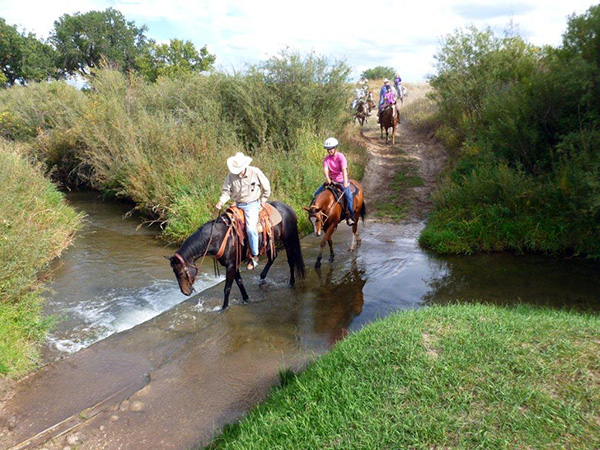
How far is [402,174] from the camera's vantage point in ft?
50.1

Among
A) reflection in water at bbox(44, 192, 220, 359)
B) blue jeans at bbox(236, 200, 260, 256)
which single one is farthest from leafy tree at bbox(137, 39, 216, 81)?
blue jeans at bbox(236, 200, 260, 256)

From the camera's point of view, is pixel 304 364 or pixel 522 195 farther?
pixel 522 195

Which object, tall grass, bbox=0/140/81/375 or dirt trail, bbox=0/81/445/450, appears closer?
dirt trail, bbox=0/81/445/450

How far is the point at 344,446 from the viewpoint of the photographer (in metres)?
2.98

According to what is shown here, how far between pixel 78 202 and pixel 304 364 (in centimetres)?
1316

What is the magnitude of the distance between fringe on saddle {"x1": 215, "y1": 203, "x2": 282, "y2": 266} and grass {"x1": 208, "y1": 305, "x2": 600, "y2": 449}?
2.95 meters

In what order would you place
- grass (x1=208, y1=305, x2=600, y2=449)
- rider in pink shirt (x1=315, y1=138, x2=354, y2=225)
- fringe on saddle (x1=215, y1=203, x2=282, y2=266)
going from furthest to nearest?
rider in pink shirt (x1=315, y1=138, x2=354, y2=225), fringe on saddle (x1=215, y1=203, x2=282, y2=266), grass (x1=208, y1=305, x2=600, y2=449)

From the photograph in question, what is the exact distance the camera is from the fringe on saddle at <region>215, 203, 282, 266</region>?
22.0 feet

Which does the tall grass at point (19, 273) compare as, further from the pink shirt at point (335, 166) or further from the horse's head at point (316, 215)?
the pink shirt at point (335, 166)

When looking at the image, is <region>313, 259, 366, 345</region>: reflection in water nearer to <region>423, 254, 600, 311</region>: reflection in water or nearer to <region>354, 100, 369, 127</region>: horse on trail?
<region>423, 254, 600, 311</region>: reflection in water

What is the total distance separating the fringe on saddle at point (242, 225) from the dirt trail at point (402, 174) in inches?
217

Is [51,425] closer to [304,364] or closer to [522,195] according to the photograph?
[304,364]

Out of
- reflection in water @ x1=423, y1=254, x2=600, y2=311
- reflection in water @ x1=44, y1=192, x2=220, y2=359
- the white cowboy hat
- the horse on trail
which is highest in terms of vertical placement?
the horse on trail

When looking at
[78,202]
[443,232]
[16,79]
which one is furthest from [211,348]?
[16,79]
